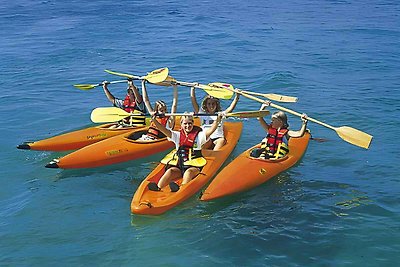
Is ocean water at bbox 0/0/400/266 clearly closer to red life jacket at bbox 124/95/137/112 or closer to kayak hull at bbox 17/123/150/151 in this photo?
kayak hull at bbox 17/123/150/151

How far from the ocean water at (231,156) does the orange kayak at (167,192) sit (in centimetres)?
20

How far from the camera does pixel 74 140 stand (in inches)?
357

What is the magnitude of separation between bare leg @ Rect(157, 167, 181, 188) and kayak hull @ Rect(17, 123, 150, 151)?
2.09 meters

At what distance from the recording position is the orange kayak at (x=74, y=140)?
886 centimetres

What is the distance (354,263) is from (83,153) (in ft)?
14.8

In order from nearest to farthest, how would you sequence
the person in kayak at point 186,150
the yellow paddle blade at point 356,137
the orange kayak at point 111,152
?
1. the person in kayak at point 186,150
2. the yellow paddle blade at point 356,137
3. the orange kayak at point 111,152

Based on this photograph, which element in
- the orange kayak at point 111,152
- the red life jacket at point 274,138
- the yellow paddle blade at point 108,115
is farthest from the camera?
the yellow paddle blade at point 108,115

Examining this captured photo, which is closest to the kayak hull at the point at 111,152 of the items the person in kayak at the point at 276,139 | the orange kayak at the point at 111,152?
the orange kayak at the point at 111,152

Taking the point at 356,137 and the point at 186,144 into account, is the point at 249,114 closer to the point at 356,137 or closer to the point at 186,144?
the point at 186,144

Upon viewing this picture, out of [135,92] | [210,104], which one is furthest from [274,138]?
[135,92]

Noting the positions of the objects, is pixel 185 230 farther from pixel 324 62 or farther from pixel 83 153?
pixel 324 62

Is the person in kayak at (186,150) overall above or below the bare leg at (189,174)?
above

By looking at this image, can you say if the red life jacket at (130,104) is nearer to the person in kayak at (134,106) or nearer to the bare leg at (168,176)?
the person in kayak at (134,106)

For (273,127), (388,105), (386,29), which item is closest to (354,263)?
(273,127)
